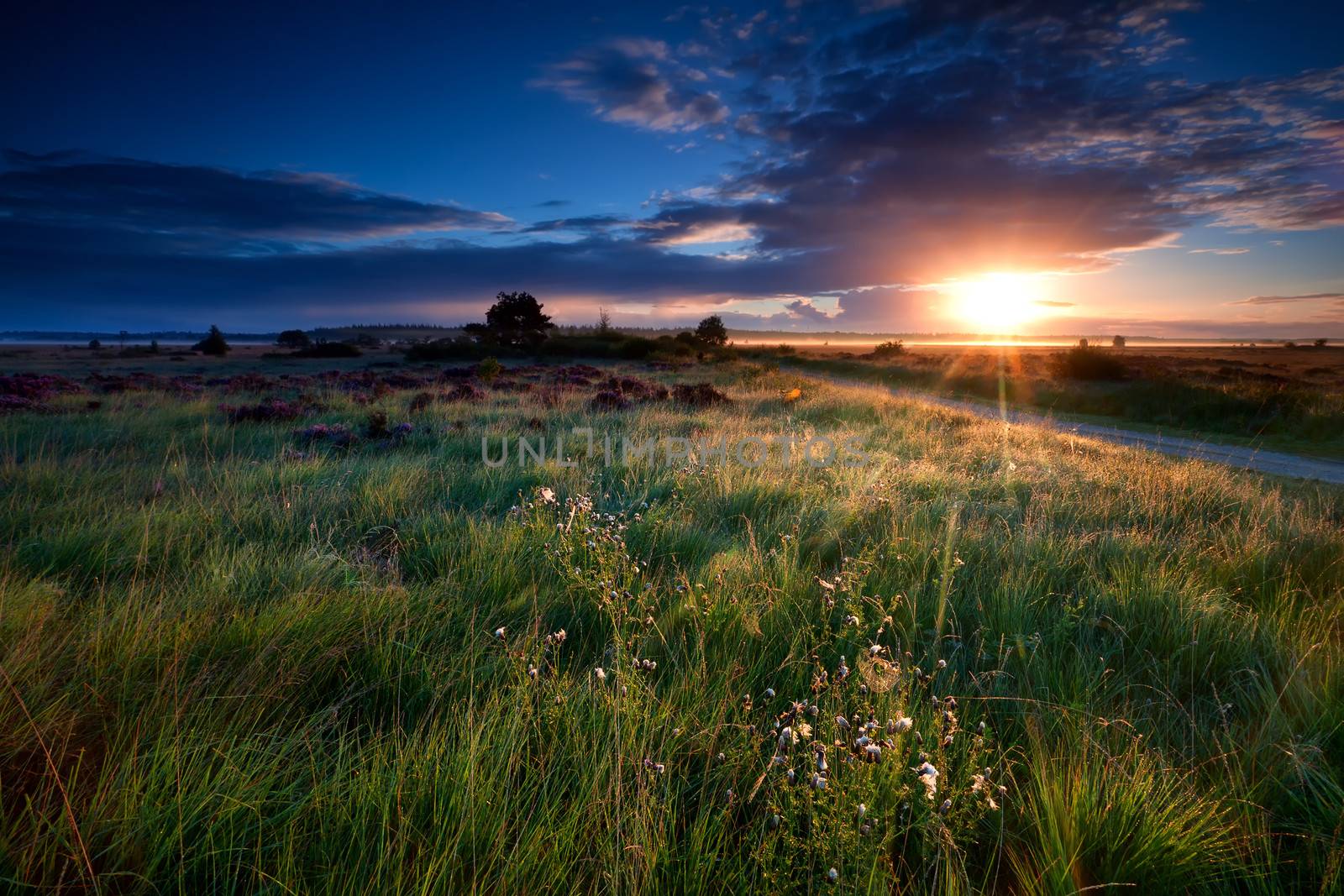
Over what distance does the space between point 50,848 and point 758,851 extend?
6.73 ft

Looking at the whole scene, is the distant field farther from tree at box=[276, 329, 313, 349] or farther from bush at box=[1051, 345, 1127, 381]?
tree at box=[276, 329, 313, 349]

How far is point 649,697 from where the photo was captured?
7.85ft

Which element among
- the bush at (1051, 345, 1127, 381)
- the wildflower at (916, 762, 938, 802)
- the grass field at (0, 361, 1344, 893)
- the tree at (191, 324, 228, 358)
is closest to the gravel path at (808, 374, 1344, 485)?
the grass field at (0, 361, 1344, 893)

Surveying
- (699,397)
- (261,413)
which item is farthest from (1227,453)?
(261,413)

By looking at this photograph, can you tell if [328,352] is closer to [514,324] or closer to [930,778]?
[514,324]

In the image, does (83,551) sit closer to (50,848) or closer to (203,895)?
(50,848)

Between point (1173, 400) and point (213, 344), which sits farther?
point (213, 344)

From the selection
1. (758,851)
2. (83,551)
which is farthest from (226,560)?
(758,851)

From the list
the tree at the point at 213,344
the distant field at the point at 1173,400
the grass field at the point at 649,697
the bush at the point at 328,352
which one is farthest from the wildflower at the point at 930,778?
the tree at the point at 213,344

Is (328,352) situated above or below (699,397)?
above

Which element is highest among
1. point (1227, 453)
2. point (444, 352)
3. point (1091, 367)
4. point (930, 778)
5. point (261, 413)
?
point (444, 352)

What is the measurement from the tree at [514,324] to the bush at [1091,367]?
37257 millimetres

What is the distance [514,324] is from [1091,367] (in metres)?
39.9

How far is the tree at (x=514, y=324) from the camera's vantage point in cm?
4600
